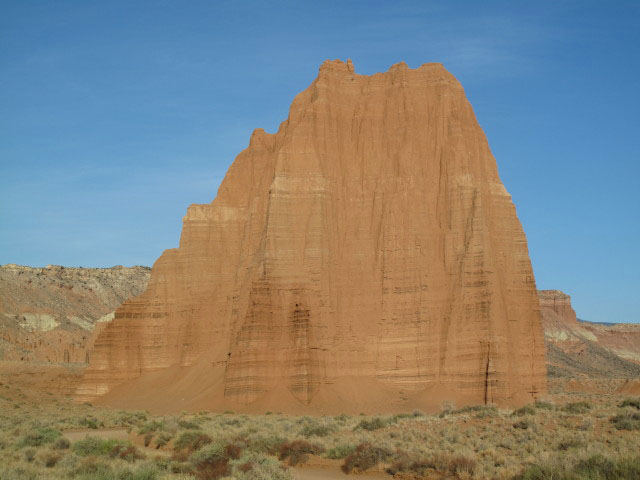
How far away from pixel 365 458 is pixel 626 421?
7.79 metres

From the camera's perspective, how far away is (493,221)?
173 feet

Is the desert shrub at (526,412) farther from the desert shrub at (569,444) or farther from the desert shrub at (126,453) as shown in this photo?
the desert shrub at (126,453)

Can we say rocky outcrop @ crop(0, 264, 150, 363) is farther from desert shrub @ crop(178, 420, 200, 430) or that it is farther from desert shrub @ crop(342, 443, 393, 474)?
desert shrub @ crop(342, 443, 393, 474)

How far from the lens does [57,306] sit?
122688 millimetres

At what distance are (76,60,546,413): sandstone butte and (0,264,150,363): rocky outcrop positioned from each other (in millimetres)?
32751

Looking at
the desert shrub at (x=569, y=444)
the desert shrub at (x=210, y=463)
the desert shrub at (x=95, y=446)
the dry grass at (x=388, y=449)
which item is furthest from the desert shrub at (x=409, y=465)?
the desert shrub at (x=95, y=446)

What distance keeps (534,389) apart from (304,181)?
20887 millimetres

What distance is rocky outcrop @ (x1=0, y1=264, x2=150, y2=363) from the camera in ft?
315

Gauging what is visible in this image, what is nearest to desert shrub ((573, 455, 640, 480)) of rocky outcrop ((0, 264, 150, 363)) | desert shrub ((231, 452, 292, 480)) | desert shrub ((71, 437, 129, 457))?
desert shrub ((231, 452, 292, 480))

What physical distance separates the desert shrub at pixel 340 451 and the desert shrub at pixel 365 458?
3.81 ft

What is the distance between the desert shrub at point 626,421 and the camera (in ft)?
72.9

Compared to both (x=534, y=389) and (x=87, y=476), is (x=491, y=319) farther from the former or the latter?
(x=87, y=476)

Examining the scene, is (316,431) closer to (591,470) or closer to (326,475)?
(326,475)

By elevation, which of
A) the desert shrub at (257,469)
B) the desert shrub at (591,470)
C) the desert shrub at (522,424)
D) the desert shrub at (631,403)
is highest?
the desert shrub at (631,403)
